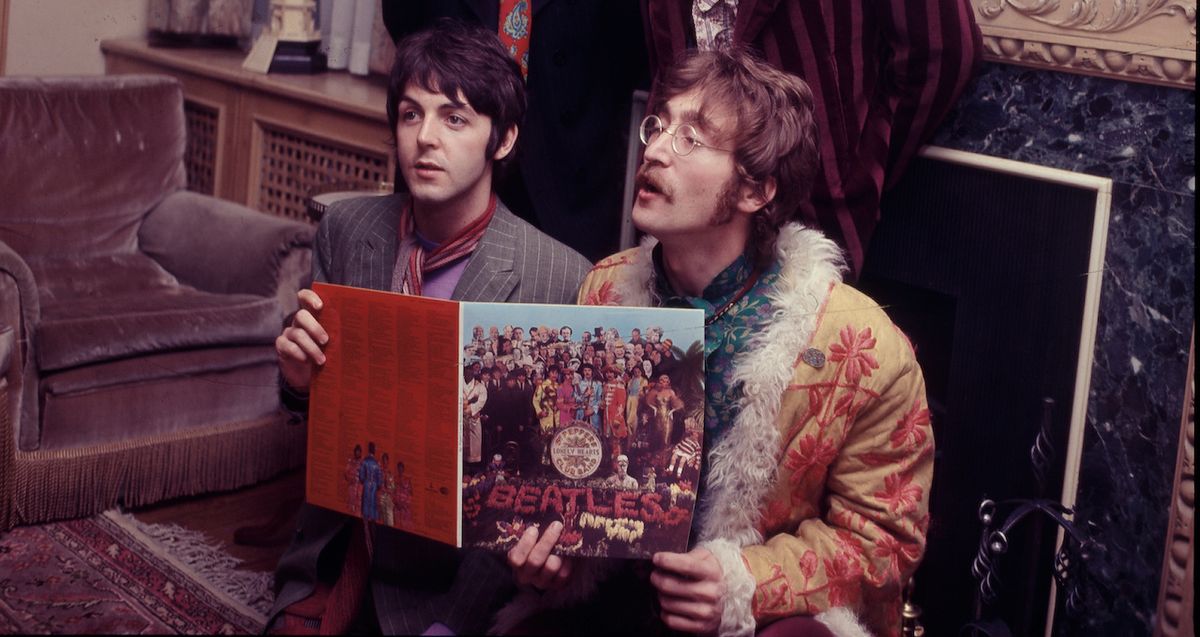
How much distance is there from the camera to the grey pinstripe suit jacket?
1.04 meters

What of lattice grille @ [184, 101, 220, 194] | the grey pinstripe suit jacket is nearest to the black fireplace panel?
the grey pinstripe suit jacket

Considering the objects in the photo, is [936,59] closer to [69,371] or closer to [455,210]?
[455,210]

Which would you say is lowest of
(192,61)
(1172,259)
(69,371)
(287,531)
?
(287,531)

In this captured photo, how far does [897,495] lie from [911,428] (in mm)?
51

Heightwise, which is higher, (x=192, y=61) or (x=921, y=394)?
(x=192, y=61)

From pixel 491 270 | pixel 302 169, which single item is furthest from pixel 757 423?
pixel 302 169

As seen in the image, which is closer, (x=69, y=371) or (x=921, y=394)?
(x=921, y=394)

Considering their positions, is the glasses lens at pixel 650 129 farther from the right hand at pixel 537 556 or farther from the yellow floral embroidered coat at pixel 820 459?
the right hand at pixel 537 556

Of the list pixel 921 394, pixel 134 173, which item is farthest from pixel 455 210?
pixel 134 173

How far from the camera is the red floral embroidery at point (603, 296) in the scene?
1.03 metres

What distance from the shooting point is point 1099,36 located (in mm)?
1026

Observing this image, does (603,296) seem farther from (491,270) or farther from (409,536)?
(409,536)

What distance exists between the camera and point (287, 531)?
1655 millimetres

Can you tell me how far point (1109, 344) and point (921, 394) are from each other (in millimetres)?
155
